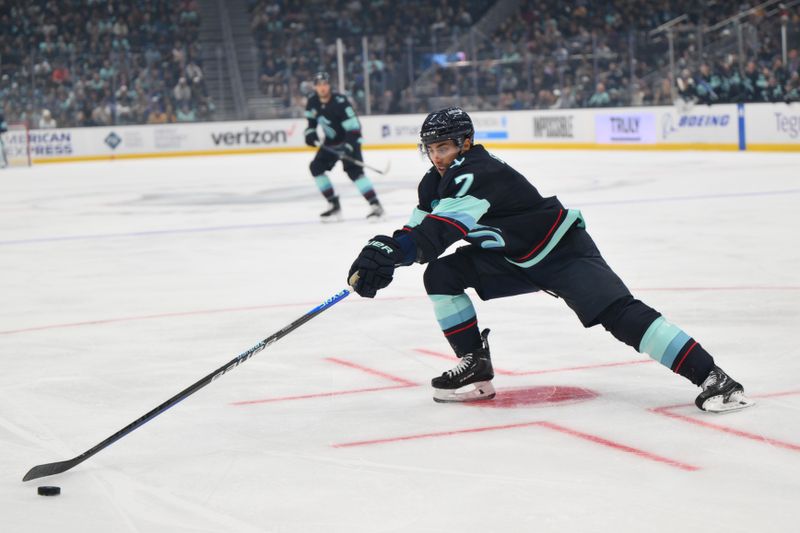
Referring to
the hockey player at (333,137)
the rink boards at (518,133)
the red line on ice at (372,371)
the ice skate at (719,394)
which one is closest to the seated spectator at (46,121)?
the rink boards at (518,133)

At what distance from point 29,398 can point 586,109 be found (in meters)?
18.5

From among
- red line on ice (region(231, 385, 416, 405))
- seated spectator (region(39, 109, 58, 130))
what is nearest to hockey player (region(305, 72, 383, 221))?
red line on ice (region(231, 385, 416, 405))

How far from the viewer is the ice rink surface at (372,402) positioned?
2896 millimetres

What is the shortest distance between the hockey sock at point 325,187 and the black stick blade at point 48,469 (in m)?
8.03

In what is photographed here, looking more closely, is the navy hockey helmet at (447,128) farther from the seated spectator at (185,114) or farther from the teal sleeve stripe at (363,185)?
the seated spectator at (185,114)

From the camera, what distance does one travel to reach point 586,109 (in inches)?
861

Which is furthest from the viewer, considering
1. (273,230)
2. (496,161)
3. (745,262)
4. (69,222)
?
(69,222)

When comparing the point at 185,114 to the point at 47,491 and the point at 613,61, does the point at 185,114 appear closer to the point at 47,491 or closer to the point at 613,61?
A: the point at 613,61

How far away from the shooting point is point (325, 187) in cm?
1134

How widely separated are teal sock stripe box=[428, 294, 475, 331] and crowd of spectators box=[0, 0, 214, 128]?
22.1 metres

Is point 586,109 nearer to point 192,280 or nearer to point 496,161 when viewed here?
point 192,280

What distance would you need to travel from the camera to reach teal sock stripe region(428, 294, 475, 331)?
4.04 meters

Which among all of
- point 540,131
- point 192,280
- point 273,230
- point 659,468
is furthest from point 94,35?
point 659,468

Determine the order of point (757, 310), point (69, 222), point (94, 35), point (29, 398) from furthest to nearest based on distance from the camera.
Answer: point (94, 35) < point (69, 222) < point (757, 310) < point (29, 398)
